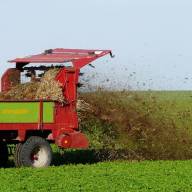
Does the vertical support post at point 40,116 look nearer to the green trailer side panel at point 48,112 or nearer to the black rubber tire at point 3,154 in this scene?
the green trailer side panel at point 48,112

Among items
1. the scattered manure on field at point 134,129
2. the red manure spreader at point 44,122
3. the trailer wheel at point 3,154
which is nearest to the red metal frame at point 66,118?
the red manure spreader at point 44,122

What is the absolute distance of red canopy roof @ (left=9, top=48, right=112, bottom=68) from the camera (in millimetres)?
13922

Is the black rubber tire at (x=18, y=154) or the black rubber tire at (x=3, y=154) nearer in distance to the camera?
the black rubber tire at (x=18, y=154)

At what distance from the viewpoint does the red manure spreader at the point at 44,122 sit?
1316 centimetres

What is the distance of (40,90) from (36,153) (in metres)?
1.37

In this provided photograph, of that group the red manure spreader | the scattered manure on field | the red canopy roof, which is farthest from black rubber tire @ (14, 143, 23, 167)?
the scattered manure on field

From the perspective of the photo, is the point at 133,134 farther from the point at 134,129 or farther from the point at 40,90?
the point at 40,90

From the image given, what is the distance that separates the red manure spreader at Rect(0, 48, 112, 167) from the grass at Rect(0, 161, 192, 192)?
503mm

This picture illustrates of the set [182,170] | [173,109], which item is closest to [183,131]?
[173,109]

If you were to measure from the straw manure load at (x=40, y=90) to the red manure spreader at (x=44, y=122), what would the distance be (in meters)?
0.12

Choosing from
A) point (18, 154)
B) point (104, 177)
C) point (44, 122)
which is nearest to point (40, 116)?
point (44, 122)

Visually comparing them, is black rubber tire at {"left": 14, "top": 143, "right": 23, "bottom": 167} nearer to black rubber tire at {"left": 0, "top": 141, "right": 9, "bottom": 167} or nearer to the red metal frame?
the red metal frame

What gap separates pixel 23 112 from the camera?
13.2 m

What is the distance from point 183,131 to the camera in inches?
632
